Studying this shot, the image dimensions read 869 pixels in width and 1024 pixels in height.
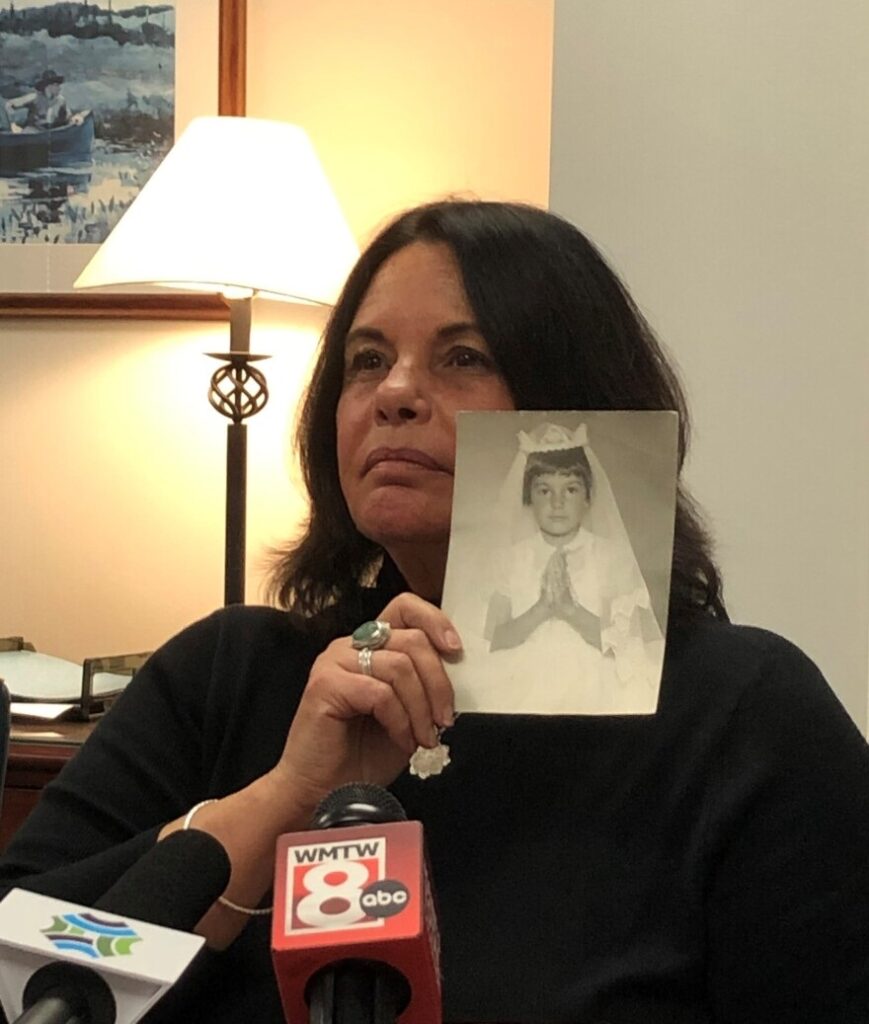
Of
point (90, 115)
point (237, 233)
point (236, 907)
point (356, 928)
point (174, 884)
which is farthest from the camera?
point (90, 115)

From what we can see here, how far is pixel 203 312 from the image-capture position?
2125 mm

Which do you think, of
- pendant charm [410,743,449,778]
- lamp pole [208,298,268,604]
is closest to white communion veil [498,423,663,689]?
pendant charm [410,743,449,778]

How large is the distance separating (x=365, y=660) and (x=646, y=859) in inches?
11.8

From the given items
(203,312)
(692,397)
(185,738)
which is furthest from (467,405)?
(203,312)

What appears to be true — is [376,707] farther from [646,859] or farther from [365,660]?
[646,859]

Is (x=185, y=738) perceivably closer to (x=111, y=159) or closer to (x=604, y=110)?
(x=604, y=110)

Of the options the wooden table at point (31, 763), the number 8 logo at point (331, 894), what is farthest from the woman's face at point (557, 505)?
the wooden table at point (31, 763)

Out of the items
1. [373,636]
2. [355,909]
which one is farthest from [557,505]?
[355,909]

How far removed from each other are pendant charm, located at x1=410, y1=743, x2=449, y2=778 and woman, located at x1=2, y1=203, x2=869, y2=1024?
0.04 m

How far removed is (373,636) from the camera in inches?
33.4

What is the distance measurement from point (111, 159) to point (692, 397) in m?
1.05

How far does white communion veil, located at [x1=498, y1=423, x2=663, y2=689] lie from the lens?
83 centimetres

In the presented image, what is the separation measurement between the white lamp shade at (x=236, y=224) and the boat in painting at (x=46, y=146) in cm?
36

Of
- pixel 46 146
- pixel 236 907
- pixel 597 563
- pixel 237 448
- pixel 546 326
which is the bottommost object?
pixel 236 907
